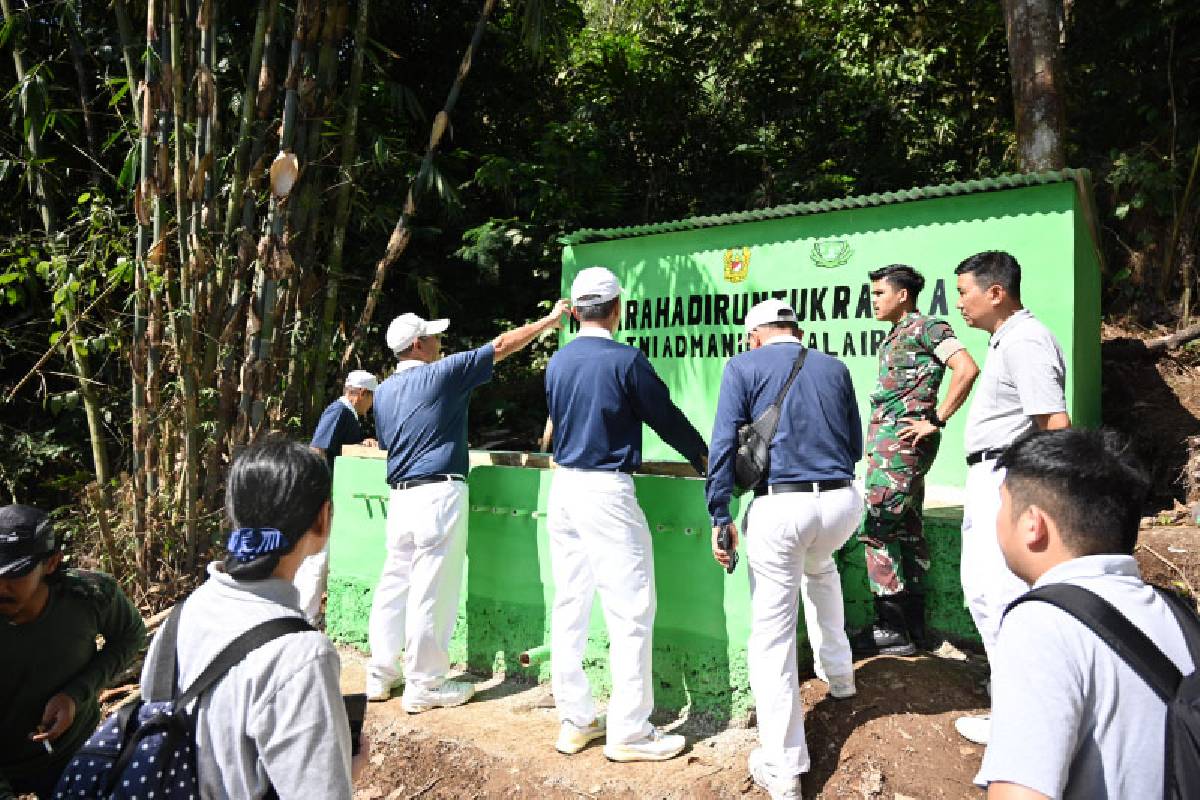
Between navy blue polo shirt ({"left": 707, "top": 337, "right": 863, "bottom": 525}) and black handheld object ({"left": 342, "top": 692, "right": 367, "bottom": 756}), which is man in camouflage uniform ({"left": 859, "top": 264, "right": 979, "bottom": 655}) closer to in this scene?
navy blue polo shirt ({"left": 707, "top": 337, "right": 863, "bottom": 525})

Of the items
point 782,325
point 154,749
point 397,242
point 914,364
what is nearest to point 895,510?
point 914,364

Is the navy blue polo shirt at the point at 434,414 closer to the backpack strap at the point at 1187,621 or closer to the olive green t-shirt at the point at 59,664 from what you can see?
the olive green t-shirt at the point at 59,664

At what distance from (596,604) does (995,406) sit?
1988mm

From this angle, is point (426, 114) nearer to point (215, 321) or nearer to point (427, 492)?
point (215, 321)

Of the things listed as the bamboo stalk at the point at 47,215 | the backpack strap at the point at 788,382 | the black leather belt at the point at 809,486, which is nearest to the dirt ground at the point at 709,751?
the black leather belt at the point at 809,486

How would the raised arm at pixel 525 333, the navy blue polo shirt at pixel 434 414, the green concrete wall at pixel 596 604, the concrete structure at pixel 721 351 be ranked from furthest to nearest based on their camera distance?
the navy blue polo shirt at pixel 434 414, the raised arm at pixel 525 333, the concrete structure at pixel 721 351, the green concrete wall at pixel 596 604

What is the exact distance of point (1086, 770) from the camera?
1367mm

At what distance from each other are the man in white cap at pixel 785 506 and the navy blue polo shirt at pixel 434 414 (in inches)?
55.7

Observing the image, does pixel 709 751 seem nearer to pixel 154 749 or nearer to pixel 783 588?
pixel 783 588

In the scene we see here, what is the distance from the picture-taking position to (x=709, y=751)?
146 inches

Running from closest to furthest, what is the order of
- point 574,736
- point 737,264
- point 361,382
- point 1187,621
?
point 1187,621 → point 574,736 → point 361,382 → point 737,264

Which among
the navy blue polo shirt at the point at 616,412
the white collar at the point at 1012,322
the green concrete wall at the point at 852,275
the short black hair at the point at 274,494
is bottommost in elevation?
the short black hair at the point at 274,494

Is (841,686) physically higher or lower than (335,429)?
lower

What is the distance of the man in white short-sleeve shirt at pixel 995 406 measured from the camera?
3135 mm
